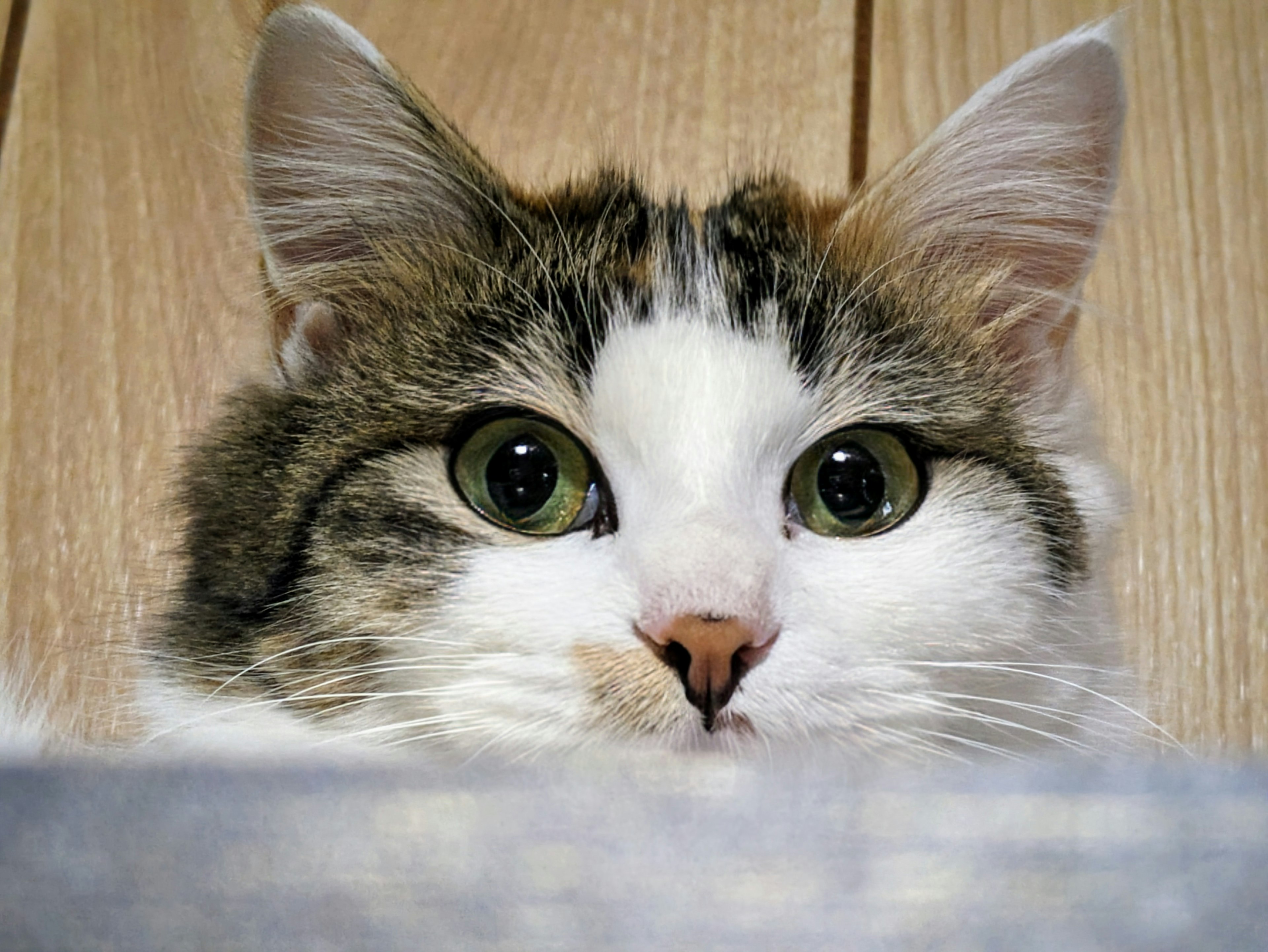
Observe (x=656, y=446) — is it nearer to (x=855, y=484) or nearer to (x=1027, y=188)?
(x=855, y=484)

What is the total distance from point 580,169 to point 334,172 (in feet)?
0.59

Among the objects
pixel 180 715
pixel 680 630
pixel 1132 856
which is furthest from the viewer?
pixel 180 715

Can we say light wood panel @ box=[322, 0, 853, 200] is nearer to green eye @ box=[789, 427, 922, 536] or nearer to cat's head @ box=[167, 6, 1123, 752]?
cat's head @ box=[167, 6, 1123, 752]

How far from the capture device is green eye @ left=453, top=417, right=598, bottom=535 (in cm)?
68

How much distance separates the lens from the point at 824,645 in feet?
2.00

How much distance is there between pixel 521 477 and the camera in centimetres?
69

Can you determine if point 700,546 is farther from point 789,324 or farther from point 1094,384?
point 1094,384

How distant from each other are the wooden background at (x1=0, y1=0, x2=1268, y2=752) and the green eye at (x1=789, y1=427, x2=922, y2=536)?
175 millimetres

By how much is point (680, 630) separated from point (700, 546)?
6cm

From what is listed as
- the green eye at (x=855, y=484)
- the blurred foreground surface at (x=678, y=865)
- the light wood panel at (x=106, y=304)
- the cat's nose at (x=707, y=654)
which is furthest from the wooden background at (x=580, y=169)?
the blurred foreground surface at (x=678, y=865)

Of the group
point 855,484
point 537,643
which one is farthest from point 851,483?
point 537,643

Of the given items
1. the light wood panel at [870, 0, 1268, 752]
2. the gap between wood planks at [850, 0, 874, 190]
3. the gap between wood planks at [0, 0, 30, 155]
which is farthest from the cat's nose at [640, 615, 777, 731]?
the gap between wood planks at [0, 0, 30, 155]

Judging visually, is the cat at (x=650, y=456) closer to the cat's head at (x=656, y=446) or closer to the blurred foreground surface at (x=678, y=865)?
the cat's head at (x=656, y=446)

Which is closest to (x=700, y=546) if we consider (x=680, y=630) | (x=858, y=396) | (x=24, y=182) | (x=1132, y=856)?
(x=680, y=630)
